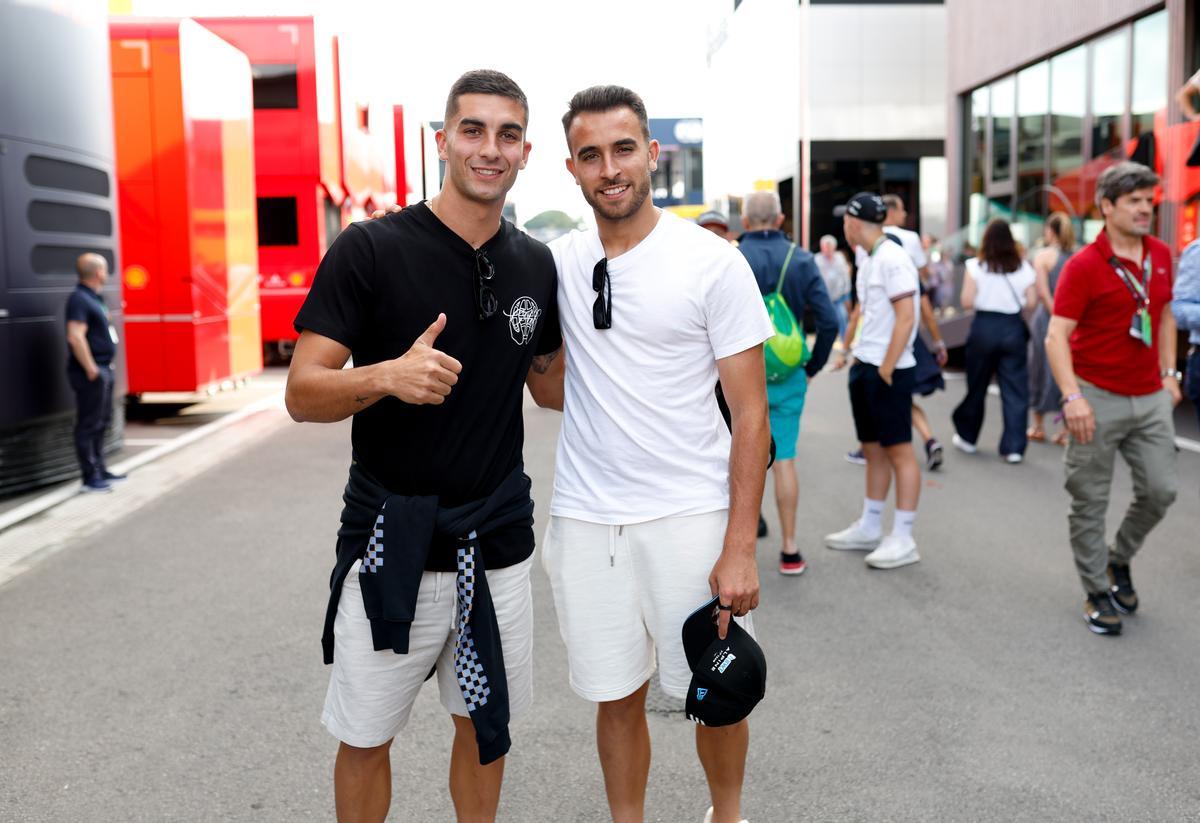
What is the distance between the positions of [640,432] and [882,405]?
11.7 ft

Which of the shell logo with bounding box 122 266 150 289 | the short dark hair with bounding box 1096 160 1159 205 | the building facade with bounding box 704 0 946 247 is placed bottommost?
the shell logo with bounding box 122 266 150 289

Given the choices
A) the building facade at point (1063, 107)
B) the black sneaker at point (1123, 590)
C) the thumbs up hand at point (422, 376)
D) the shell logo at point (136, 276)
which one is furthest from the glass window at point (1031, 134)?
the thumbs up hand at point (422, 376)

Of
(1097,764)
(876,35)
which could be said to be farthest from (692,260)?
(876,35)

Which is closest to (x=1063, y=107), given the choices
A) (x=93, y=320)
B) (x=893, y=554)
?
(x=893, y=554)

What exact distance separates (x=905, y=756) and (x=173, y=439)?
8.94 meters

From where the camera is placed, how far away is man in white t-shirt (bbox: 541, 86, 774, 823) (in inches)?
113

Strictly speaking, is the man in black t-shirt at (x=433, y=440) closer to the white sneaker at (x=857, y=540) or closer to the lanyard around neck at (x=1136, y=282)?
the lanyard around neck at (x=1136, y=282)

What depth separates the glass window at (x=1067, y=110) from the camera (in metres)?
16.7

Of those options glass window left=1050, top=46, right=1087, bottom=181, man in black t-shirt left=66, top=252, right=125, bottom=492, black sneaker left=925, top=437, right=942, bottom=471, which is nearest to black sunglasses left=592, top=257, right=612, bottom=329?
black sneaker left=925, top=437, right=942, bottom=471

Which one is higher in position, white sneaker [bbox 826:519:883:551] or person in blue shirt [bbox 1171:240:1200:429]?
person in blue shirt [bbox 1171:240:1200:429]

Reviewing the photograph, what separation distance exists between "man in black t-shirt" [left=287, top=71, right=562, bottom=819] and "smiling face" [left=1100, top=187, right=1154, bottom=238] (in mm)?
3100

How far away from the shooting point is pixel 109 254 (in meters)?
9.63

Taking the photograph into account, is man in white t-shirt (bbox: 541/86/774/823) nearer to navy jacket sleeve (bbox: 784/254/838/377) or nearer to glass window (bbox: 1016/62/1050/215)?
navy jacket sleeve (bbox: 784/254/838/377)

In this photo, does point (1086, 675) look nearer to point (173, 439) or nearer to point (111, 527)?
point (111, 527)
